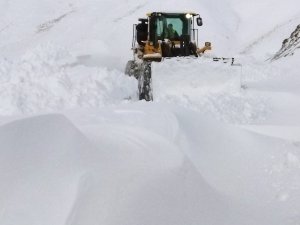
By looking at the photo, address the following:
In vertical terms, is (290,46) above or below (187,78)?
above

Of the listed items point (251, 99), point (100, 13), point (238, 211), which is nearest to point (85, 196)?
point (238, 211)

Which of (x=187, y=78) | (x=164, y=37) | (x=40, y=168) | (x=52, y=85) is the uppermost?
(x=164, y=37)

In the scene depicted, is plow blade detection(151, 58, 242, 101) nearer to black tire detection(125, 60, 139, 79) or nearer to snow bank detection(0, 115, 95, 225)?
black tire detection(125, 60, 139, 79)

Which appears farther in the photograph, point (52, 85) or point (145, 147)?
point (52, 85)

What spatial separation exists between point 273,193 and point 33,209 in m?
1.90

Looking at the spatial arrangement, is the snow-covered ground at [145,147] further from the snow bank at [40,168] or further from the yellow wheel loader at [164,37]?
the yellow wheel loader at [164,37]

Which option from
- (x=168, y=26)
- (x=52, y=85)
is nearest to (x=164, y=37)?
(x=168, y=26)

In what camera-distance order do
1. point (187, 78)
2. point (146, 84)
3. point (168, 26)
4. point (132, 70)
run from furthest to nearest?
point (168, 26) < point (132, 70) < point (146, 84) < point (187, 78)

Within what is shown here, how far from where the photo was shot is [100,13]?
1054 inches

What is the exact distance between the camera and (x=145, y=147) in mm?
4324

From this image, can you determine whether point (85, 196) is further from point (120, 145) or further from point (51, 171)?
point (120, 145)

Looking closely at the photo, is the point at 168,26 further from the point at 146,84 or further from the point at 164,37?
the point at 146,84

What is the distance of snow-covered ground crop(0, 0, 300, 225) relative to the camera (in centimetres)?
333

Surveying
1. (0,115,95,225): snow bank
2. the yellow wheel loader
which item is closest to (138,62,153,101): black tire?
the yellow wheel loader
